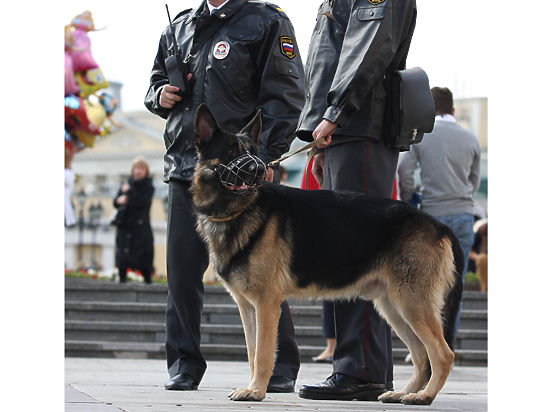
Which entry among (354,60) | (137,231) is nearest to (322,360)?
(354,60)

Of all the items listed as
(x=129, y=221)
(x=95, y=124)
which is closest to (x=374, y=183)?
(x=129, y=221)

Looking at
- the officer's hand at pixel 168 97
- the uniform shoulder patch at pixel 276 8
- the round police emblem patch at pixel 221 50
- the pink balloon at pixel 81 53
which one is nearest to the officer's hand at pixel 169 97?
the officer's hand at pixel 168 97

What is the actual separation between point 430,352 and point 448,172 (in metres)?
3.74

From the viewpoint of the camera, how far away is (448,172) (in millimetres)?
8398

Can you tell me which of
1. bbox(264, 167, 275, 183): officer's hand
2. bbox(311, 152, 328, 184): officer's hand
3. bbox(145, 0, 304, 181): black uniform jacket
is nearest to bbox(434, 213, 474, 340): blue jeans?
bbox(311, 152, 328, 184): officer's hand

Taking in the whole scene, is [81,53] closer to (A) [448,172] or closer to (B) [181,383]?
(A) [448,172]

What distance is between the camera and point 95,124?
1870 cm

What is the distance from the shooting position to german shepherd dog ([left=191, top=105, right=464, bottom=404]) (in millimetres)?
4867

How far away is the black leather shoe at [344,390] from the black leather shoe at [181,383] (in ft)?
2.50

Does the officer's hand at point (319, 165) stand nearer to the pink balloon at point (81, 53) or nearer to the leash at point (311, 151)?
the leash at point (311, 151)

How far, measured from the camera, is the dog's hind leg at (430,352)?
491 centimetres

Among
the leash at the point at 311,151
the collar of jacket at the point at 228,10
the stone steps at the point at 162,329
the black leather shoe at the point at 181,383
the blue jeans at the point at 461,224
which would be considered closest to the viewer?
the leash at the point at 311,151

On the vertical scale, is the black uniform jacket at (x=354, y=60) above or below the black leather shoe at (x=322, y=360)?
above
